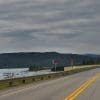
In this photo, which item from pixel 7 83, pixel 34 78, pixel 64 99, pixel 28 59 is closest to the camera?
pixel 64 99

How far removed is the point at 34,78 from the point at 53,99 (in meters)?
23.7

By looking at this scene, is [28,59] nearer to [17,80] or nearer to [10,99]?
[17,80]

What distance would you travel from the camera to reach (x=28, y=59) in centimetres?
19850

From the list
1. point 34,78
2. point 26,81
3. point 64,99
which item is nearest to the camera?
point 64,99

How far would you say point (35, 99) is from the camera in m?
19.7

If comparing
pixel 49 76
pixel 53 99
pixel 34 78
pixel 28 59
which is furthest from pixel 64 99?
pixel 28 59

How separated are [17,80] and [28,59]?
162571 mm

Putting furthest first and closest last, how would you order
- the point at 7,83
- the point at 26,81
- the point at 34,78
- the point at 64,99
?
the point at 34,78, the point at 26,81, the point at 7,83, the point at 64,99

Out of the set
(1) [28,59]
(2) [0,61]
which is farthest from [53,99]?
(1) [28,59]

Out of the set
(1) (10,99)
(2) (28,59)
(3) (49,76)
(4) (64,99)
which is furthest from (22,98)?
(2) (28,59)

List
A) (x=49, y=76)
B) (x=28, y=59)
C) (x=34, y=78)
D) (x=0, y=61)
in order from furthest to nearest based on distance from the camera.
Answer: (x=28, y=59), (x=0, y=61), (x=49, y=76), (x=34, y=78)

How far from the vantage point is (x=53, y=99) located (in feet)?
64.5

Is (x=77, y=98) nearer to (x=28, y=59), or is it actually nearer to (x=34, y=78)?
(x=34, y=78)

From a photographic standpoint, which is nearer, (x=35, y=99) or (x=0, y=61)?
(x=35, y=99)
